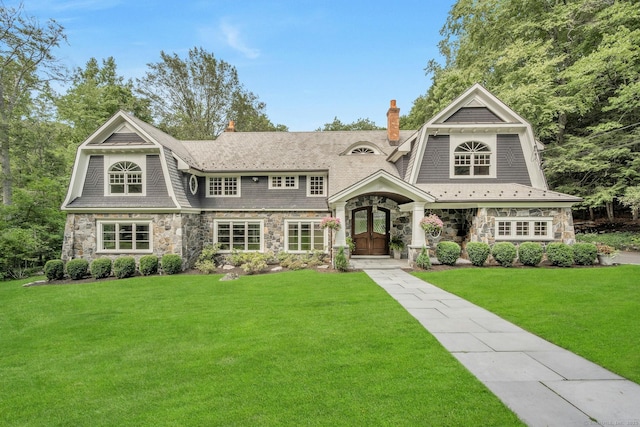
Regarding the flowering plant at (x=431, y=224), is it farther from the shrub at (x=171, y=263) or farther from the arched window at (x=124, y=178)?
the arched window at (x=124, y=178)

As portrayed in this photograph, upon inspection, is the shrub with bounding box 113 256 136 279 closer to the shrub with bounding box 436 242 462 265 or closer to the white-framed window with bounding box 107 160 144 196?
the white-framed window with bounding box 107 160 144 196

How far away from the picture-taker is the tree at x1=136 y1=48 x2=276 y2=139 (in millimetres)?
25609

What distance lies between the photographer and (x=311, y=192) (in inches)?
591

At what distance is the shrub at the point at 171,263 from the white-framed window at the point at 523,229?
13528 millimetres

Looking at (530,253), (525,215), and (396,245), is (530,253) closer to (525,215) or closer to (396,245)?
(525,215)

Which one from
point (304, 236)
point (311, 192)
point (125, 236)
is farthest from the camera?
point (311, 192)

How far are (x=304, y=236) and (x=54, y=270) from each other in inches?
411

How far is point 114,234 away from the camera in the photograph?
43.0 feet

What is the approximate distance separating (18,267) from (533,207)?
2322 cm

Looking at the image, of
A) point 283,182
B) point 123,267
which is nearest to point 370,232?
point 283,182

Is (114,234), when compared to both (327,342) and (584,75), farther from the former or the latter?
(584,75)

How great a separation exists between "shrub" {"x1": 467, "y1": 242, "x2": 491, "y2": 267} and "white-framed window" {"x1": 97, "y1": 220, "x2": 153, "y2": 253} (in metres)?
13.7

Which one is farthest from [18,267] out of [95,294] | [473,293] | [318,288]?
[473,293]

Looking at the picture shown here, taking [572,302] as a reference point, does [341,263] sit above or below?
above
